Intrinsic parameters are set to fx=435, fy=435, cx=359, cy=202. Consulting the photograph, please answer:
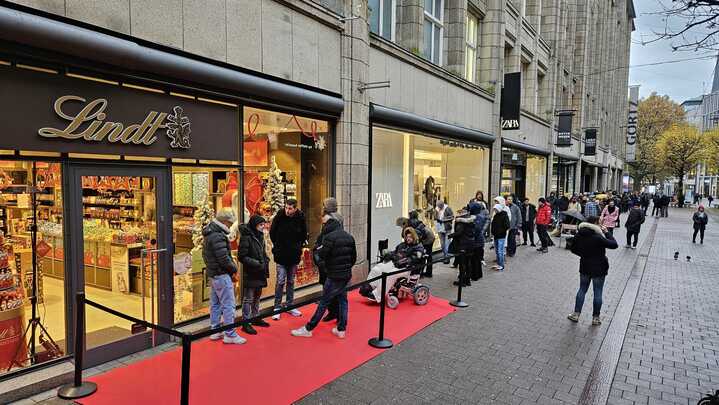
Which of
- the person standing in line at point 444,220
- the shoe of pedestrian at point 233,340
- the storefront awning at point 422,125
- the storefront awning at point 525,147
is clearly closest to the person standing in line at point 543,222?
the storefront awning at point 422,125

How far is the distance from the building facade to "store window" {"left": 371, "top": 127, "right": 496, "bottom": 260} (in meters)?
0.08

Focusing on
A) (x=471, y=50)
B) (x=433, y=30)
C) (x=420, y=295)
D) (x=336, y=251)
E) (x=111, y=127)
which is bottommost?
(x=420, y=295)

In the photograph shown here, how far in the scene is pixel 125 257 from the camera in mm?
5895

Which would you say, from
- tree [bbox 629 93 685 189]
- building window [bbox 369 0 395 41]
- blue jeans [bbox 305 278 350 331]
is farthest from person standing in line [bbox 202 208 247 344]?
tree [bbox 629 93 685 189]

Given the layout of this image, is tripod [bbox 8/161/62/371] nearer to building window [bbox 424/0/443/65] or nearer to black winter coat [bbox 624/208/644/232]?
building window [bbox 424/0/443/65]

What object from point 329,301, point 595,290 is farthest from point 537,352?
point 329,301

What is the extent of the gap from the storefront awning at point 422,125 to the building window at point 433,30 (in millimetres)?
2286

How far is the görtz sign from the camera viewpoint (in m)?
4.38

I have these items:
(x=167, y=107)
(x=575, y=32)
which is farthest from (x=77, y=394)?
(x=575, y=32)

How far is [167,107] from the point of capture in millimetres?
5746

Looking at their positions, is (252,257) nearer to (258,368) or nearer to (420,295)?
(258,368)

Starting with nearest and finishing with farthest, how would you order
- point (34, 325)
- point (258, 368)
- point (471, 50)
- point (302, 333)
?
point (34, 325)
point (258, 368)
point (302, 333)
point (471, 50)

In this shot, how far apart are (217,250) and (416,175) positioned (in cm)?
812

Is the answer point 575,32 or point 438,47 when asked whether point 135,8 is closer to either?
point 438,47
